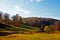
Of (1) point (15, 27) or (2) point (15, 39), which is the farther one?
(1) point (15, 27)

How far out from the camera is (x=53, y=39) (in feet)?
42.2

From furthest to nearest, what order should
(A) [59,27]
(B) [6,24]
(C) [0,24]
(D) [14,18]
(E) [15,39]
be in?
1. (D) [14,18]
2. (B) [6,24]
3. (C) [0,24]
4. (A) [59,27]
5. (E) [15,39]

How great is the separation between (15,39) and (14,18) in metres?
13.6

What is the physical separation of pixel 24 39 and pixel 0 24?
10243 mm

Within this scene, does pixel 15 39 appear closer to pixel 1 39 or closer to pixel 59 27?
pixel 1 39

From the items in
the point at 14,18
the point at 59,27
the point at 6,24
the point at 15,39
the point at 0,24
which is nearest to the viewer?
the point at 15,39

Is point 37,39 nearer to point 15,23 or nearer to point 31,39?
point 31,39

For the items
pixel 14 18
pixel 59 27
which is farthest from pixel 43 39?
pixel 14 18

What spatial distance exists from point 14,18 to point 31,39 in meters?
13.4

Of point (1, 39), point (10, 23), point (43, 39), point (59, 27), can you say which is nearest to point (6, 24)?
point (10, 23)

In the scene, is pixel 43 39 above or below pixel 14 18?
below

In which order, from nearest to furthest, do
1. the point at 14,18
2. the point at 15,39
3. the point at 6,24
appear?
1. the point at 15,39
2. the point at 6,24
3. the point at 14,18

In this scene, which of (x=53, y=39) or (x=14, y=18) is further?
(x=14, y=18)

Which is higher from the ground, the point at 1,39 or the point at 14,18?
the point at 14,18
